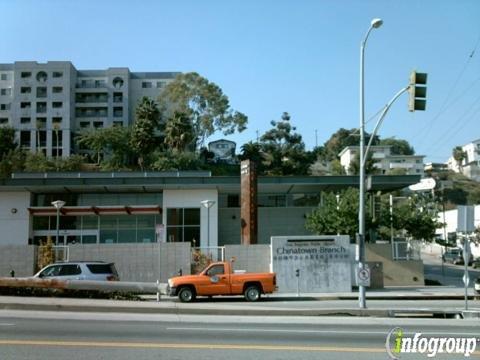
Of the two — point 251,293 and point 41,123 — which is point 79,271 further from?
point 41,123

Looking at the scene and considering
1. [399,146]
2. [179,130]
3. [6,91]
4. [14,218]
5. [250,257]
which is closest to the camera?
[250,257]

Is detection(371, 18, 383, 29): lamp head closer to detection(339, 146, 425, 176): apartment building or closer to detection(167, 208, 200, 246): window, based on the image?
detection(167, 208, 200, 246): window

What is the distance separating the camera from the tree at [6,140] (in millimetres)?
108188

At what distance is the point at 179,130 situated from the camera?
87.1 meters

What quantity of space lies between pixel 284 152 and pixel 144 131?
74.3ft

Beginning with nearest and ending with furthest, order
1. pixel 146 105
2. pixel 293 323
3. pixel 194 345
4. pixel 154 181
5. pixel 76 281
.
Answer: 1. pixel 194 345
2. pixel 293 323
3. pixel 76 281
4. pixel 154 181
5. pixel 146 105

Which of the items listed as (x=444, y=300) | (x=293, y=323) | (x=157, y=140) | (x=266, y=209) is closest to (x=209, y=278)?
(x=293, y=323)

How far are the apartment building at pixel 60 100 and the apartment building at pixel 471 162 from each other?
87.1 m

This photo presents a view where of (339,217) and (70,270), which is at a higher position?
(339,217)

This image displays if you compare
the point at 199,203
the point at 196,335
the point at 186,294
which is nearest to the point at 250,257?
the point at 186,294

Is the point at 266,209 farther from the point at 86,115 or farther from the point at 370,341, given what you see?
the point at 86,115

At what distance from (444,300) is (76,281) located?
16.5 metres

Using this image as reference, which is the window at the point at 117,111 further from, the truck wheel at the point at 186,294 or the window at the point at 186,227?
the truck wheel at the point at 186,294

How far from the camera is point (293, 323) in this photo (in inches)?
612
